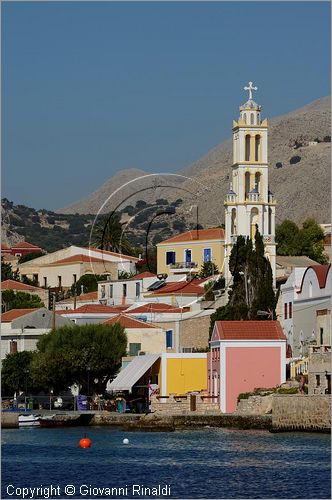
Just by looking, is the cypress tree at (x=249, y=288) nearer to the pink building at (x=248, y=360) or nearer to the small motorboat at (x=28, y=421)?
the pink building at (x=248, y=360)

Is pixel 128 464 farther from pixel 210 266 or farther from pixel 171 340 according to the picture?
pixel 210 266

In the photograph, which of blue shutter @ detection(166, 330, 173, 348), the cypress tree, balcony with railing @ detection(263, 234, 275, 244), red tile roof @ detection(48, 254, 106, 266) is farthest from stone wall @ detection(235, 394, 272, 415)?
red tile roof @ detection(48, 254, 106, 266)

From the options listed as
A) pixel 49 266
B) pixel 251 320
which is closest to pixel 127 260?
pixel 49 266

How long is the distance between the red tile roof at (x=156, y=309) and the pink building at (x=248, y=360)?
2048cm

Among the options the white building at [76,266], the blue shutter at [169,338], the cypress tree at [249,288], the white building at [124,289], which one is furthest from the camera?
the white building at [76,266]

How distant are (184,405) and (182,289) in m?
31.0

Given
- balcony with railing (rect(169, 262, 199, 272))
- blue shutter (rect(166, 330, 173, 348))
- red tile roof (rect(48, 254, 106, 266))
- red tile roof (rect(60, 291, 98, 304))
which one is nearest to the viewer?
blue shutter (rect(166, 330, 173, 348))

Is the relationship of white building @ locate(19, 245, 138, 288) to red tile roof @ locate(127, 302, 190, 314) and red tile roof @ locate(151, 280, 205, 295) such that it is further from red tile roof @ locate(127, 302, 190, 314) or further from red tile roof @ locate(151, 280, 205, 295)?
red tile roof @ locate(127, 302, 190, 314)

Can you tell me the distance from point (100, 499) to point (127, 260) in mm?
94123

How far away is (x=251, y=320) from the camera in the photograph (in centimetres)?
8275

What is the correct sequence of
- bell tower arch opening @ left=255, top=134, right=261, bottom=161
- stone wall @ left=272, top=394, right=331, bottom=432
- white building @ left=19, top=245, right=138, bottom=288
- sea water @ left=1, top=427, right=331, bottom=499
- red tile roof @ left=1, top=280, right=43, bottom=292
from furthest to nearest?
white building @ left=19, top=245, right=138, bottom=288 < red tile roof @ left=1, top=280, right=43, bottom=292 < bell tower arch opening @ left=255, top=134, right=261, bottom=161 < stone wall @ left=272, top=394, right=331, bottom=432 < sea water @ left=1, top=427, right=331, bottom=499

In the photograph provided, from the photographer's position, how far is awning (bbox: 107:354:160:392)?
81.4 metres

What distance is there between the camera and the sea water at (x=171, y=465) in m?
44.4

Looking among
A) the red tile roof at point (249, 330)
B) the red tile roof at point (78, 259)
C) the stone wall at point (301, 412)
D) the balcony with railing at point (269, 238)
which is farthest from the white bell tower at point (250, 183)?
the stone wall at point (301, 412)
